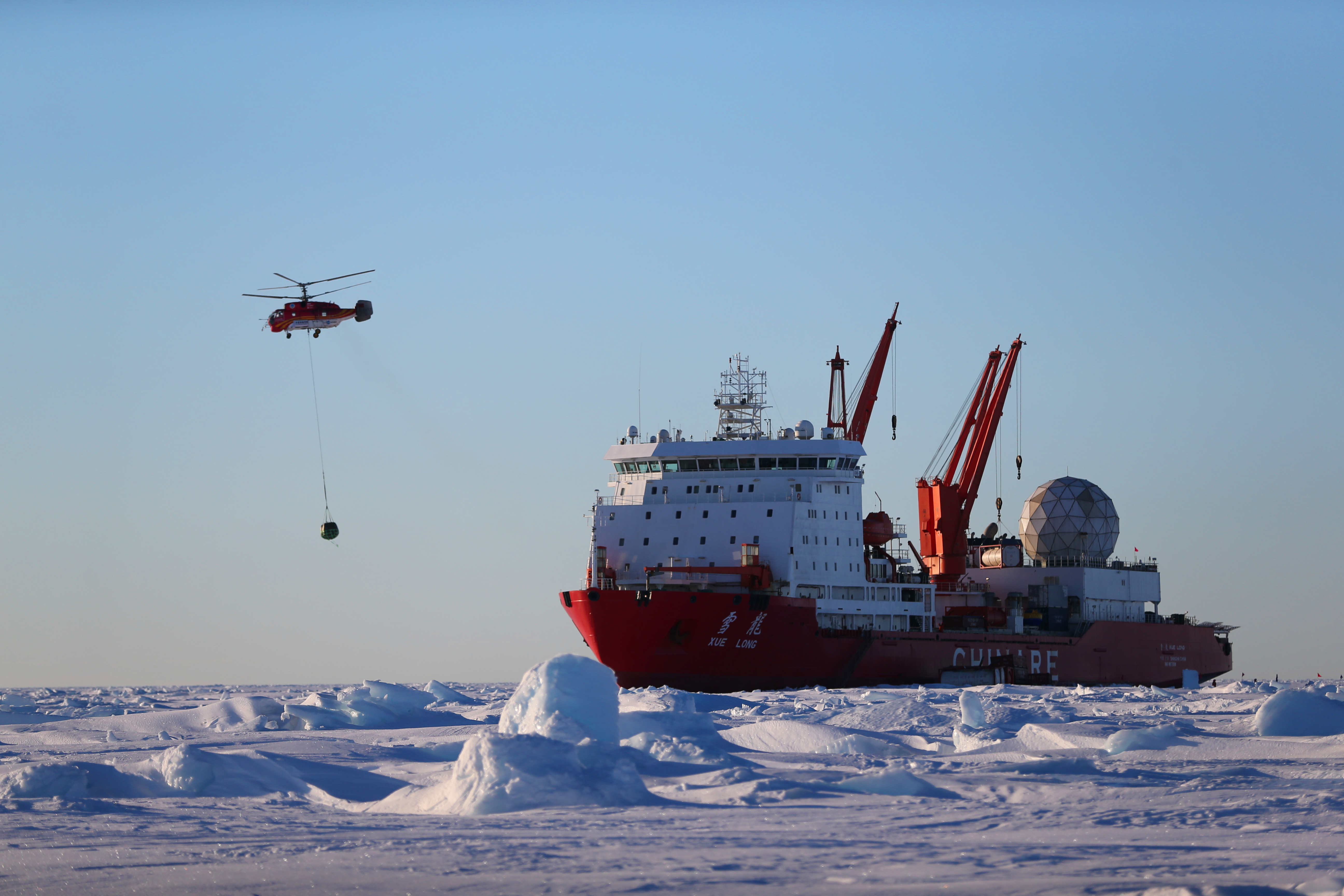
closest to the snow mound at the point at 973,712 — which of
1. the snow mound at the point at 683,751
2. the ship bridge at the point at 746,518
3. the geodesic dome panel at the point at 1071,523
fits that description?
the snow mound at the point at 683,751

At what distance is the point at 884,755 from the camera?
18.5 m

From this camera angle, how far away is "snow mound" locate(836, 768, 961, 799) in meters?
14.3

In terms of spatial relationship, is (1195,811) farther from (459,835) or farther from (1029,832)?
(459,835)

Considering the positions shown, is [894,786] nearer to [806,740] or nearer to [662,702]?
[806,740]

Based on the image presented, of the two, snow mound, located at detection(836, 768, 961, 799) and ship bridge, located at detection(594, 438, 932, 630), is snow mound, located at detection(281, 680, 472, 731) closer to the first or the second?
ship bridge, located at detection(594, 438, 932, 630)

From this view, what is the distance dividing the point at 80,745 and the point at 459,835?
12499 mm

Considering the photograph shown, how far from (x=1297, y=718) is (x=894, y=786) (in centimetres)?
1055

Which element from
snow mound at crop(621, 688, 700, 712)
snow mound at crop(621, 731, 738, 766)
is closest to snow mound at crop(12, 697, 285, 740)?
snow mound at crop(621, 688, 700, 712)

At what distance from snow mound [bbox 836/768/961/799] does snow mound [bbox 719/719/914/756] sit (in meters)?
3.80

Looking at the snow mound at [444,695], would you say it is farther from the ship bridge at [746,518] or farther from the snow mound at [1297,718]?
the snow mound at [1297,718]


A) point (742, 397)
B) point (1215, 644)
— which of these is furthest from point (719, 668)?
point (1215, 644)

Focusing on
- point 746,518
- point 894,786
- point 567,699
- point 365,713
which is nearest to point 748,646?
point 746,518

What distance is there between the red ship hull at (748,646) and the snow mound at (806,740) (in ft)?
48.4

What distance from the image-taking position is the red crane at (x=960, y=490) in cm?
4812
